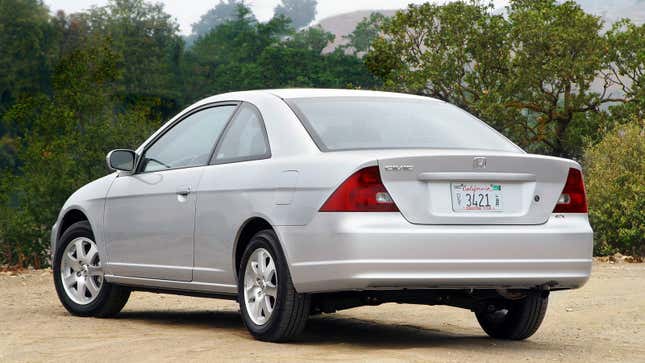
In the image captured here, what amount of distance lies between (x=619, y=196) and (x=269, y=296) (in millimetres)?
12733

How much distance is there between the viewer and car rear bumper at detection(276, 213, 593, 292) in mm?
6629

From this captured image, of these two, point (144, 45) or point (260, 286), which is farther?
point (144, 45)

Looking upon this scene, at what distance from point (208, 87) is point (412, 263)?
8167cm

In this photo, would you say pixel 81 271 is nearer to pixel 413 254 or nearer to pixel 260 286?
pixel 260 286

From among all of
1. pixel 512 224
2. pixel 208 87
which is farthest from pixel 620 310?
pixel 208 87

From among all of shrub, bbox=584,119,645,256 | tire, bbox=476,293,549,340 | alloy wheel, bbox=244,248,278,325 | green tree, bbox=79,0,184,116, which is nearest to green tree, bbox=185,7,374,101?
green tree, bbox=79,0,184,116

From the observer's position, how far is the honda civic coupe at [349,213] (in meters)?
6.72

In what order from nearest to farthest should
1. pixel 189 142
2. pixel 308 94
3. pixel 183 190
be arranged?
1. pixel 308 94
2. pixel 183 190
3. pixel 189 142

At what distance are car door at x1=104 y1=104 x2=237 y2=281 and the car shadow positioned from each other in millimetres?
563

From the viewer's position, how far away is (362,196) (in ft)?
21.9

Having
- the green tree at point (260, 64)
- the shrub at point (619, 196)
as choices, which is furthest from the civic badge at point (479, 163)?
the green tree at point (260, 64)

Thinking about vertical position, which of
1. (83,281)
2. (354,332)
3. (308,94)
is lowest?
(354,332)

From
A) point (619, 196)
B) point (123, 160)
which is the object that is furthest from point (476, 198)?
point (619, 196)

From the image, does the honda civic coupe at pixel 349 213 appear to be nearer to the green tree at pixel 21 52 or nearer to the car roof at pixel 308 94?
the car roof at pixel 308 94
